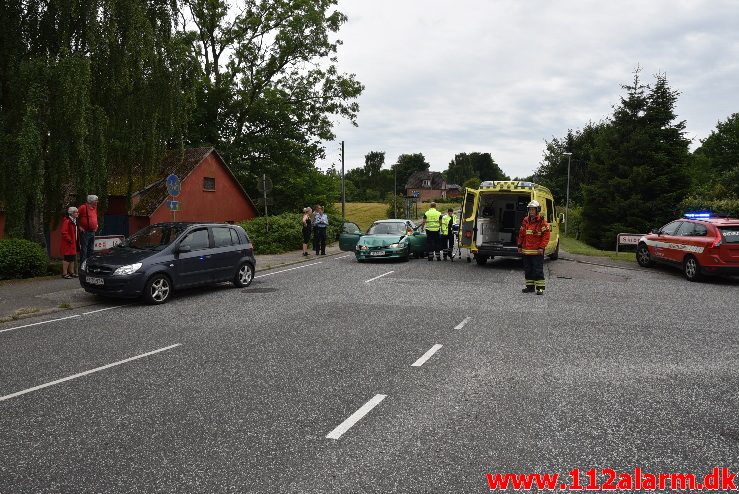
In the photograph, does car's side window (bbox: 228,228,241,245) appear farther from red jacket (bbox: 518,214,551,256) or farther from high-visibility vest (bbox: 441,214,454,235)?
high-visibility vest (bbox: 441,214,454,235)

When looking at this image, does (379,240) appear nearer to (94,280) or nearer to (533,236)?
(533,236)

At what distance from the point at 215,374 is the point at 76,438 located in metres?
1.74

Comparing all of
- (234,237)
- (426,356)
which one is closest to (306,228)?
(234,237)

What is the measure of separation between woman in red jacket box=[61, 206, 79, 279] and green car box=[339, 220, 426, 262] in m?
8.45

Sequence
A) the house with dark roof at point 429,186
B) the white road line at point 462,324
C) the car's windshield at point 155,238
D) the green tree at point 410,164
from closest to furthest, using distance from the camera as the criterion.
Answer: the white road line at point 462,324
the car's windshield at point 155,238
the house with dark roof at point 429,186
the green tree at point 410,164

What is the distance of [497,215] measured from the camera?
1748 cm

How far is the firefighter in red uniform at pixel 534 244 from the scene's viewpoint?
10.9 metres

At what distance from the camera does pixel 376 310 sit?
9.45 metres

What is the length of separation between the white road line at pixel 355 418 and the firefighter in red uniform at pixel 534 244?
6927 millimetres

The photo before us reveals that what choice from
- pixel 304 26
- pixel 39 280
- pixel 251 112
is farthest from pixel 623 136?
pixel 39 280

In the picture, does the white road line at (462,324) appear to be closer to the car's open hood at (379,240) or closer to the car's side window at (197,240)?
the car's side window at (197,240)

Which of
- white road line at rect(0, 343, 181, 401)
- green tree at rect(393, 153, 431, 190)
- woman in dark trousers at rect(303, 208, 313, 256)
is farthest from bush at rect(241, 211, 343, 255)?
green tree at rect(393, 153, 431, 190)

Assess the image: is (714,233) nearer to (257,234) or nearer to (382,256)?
(382,256)

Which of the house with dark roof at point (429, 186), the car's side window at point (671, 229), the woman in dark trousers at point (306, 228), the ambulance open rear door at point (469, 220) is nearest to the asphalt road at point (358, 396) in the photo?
the car's side window at point (671, 229)
